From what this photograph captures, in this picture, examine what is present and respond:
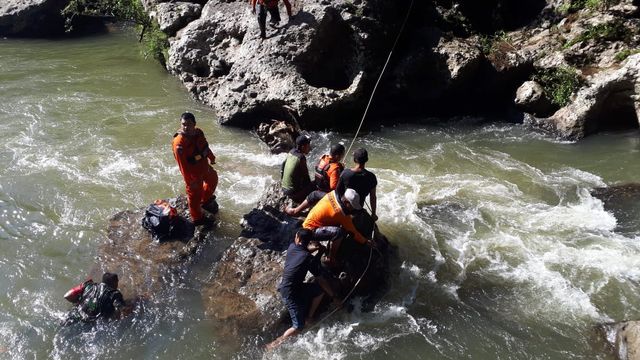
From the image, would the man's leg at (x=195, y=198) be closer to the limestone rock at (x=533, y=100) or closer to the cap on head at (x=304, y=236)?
the cap on head at (x=304, y=236)

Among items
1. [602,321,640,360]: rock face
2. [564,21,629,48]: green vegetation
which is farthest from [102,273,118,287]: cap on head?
[564,21,629,48]: green vegetation

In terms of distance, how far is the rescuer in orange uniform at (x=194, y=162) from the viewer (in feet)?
25.0

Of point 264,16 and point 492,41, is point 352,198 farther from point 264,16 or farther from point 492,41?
point 492,41

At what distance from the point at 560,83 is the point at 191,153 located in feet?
28.4

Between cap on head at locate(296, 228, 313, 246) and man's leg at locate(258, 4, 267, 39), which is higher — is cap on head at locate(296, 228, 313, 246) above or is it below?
below

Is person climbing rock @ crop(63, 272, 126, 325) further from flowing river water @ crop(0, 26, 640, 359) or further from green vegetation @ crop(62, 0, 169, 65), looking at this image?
green vegetation @ crop(62, 0, 169, 65)

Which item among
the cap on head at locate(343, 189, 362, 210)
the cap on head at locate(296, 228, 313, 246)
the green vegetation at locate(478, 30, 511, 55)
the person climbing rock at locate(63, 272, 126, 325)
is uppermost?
the green vegetation at locate(478, 30, 511, 55)

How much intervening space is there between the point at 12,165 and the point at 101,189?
97.0 inches

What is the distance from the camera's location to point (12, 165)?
1070 centimetres

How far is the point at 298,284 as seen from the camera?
6316mm

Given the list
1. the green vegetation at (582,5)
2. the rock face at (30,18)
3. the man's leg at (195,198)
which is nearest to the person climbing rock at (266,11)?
the man's leg at (195,198)

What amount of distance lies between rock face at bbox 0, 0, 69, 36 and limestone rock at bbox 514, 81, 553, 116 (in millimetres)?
19270

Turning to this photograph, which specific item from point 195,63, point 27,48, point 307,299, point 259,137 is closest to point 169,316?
point 307,299

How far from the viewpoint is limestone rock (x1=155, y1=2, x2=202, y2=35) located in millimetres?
15367
